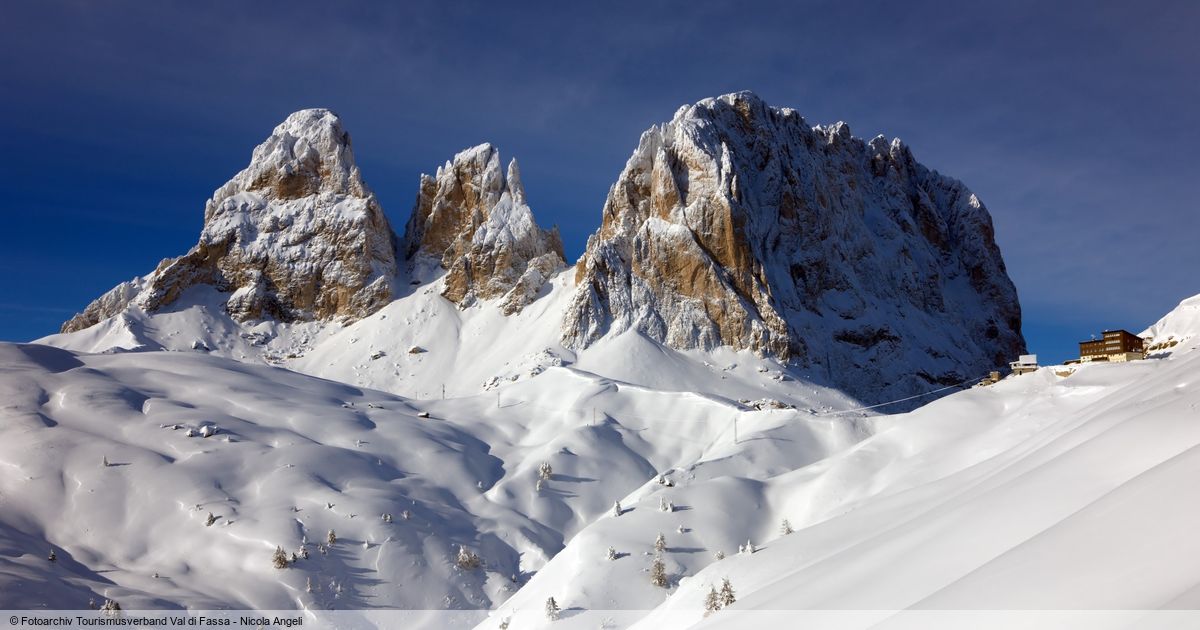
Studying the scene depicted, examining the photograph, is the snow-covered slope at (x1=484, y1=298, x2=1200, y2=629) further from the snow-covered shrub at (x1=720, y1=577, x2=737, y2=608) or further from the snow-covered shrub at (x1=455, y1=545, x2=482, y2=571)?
the snow-covered shrub at (x1=455, y1=545, x2=482, y2=571)

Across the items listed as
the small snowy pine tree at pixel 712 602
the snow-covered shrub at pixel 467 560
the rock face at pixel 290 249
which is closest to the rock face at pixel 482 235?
the rock face at pixel 290 249

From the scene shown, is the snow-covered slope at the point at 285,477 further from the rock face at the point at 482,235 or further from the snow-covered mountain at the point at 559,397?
the rock face at the point at 482,235

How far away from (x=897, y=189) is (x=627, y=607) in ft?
378

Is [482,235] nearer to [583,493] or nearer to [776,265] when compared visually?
[776,265]

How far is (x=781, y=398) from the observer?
76.5 meters

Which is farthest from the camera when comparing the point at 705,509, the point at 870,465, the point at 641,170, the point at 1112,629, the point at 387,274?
the point at 387,274

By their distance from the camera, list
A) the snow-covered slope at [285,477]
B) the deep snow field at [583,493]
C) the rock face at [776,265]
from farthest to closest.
Result: 1. the rock face at [776,265]
2. the snow-covered slope at [285,477]
3. the deep snow field at [583,493]

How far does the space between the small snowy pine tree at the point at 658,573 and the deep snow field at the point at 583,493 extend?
0.75 ft

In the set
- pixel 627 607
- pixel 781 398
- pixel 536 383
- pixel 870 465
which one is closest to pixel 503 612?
pixel 627 607

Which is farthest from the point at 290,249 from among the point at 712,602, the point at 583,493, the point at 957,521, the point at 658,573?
the point at 957,521

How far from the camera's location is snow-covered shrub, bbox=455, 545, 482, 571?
3291 centimetres

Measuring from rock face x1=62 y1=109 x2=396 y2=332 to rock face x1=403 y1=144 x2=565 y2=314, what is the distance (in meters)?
6.91

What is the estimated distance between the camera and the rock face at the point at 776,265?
85875 millimetres

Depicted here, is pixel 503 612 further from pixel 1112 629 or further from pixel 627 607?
pixel 1112 629
